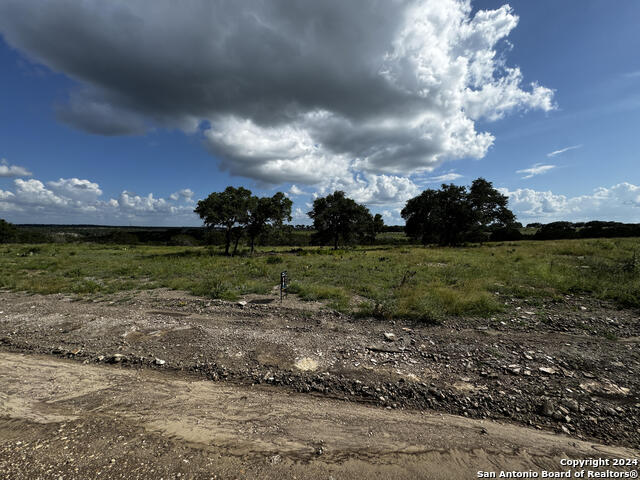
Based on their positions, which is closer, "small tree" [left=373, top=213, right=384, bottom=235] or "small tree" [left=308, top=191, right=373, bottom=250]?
"small tree" [left=308, top=191, right=373, bottom=250]

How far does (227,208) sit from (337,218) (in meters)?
19.8

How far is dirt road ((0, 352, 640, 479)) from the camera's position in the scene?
9.80 ft

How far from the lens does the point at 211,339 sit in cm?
635

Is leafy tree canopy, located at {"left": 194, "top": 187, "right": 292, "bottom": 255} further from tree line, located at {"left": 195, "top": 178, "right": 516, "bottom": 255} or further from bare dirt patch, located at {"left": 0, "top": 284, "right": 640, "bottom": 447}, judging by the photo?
bare dirt patch, located at {"left": 0, "top": 284, "right": 640, "bottom": 447}

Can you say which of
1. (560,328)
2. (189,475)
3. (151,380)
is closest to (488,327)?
(560,328)

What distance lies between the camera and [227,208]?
28.7 m

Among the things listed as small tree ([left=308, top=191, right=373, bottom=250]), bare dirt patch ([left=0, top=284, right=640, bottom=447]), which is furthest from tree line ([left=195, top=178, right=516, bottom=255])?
bare dirt patch ([left=0, top=284, right=640, bottom=447])

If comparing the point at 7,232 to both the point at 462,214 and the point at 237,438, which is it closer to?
the point at 237,438

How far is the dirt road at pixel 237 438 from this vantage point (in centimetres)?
299

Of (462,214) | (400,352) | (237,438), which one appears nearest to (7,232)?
(237,438)

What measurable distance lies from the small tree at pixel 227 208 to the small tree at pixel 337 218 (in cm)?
1494

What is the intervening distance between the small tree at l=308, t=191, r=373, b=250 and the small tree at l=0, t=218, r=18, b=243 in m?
81.0

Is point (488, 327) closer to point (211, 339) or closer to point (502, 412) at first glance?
point (502, 412)

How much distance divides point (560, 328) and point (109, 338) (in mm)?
12305
